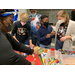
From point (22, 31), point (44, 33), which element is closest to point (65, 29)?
point (44, 33)

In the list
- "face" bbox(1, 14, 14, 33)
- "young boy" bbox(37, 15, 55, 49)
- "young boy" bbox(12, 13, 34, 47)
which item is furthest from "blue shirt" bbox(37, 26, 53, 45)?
"face" bbox(1, 14, 14, 33)

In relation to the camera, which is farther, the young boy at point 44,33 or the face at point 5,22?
the young boy at point 44,33

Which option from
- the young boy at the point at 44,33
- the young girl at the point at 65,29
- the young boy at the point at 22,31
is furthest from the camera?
the young boy at the point at 22,31

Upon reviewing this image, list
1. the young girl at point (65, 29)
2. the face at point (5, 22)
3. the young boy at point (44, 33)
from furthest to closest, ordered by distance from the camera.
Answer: the young boy at point (44, 33)
the young girl at point (65, 29)
the face at point (5, 22)

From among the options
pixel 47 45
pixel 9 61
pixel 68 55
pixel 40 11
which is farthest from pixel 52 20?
pixel 9 61

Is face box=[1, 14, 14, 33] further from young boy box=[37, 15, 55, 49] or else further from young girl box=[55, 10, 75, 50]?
young girl box=[55, 10, 75, 50]

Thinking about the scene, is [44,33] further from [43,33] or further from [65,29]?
[65,29]

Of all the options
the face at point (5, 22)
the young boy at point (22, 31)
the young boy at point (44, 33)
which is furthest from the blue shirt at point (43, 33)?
the face at point (5, 22)

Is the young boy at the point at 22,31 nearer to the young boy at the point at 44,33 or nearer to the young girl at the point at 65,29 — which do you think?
the young boy at the point at 44,33

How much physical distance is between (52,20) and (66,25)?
7.38 feet

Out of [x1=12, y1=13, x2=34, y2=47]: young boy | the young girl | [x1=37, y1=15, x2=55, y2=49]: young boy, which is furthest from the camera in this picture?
[x1=12, y1=13, x2=34, y2=47]: young boy

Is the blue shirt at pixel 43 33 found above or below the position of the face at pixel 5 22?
below

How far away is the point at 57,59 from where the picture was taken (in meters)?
1.21

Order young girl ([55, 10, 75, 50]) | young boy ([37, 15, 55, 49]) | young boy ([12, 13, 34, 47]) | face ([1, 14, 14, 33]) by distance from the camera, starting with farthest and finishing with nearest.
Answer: young boy ([12, 13, 34, 47]), young boy ([37, 15, 55, 49]), young girl ([55, 10, 75, 50]), face ([1, 14, 14, 33])
